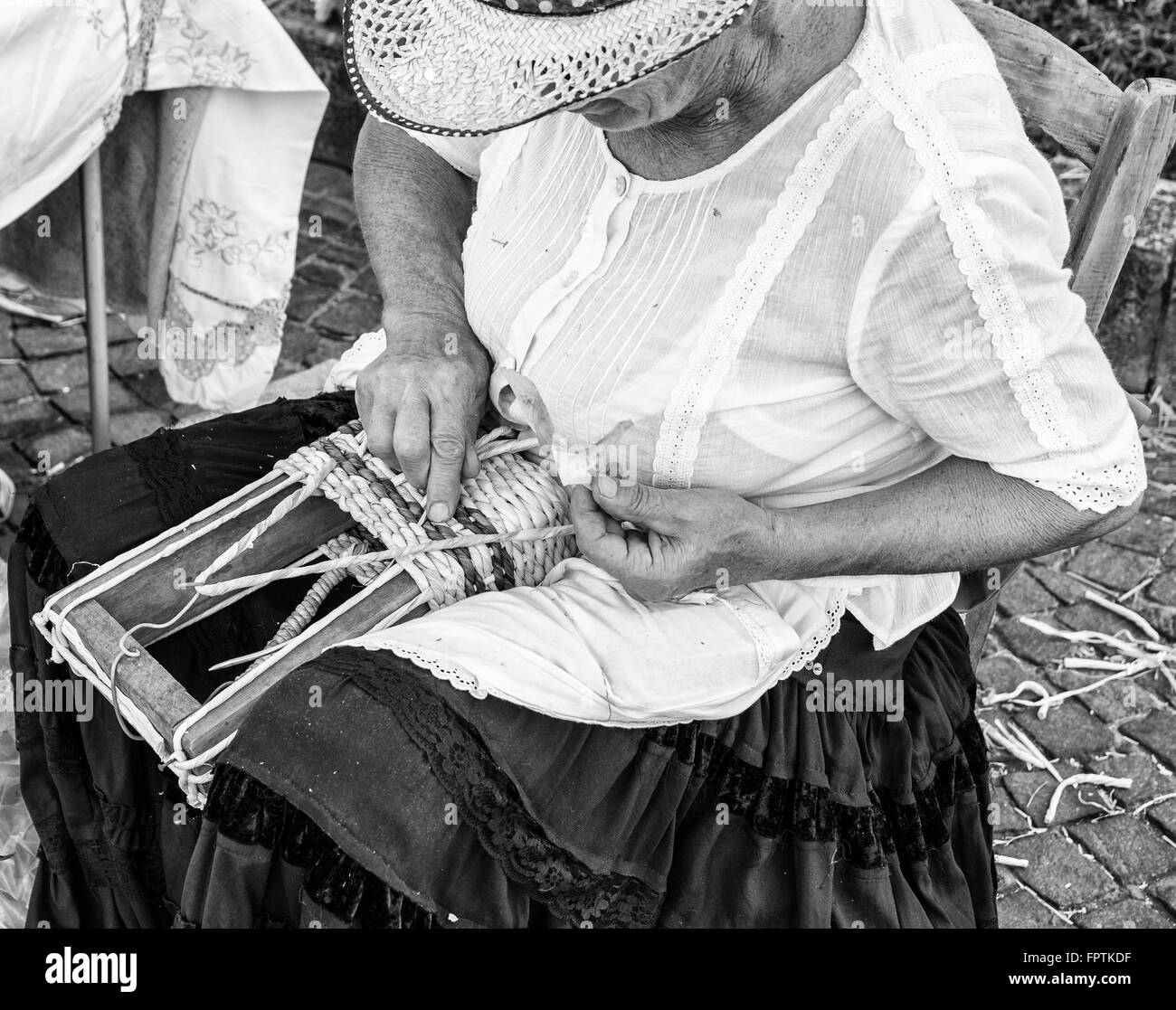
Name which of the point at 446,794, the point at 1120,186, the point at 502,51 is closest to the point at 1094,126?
the point at 1120,186

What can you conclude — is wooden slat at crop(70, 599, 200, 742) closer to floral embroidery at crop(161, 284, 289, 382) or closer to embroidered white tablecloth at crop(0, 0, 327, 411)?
embroidered white tablecloth at crop(0, 0, 327, 411)

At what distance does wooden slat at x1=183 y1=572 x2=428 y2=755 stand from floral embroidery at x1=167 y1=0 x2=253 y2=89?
1.54m

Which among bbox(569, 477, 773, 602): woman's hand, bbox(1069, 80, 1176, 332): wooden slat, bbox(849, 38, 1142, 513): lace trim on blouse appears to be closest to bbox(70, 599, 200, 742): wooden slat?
bbox(569, 477, 773, 602): woman's hand

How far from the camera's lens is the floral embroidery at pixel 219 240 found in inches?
112

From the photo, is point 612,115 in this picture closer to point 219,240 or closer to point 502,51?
point 502,51

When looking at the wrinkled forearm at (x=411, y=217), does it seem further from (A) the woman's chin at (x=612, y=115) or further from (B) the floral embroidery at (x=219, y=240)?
(B) the floral embroidery at (x=219, y=240)

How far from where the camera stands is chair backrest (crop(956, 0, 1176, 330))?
1675 mm

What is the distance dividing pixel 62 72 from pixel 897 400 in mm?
1783

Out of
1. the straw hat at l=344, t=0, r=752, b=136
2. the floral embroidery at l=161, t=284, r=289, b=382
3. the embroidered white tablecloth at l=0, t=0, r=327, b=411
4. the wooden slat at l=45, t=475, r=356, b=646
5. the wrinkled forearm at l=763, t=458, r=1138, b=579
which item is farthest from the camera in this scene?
the floral embroidery at l=161, t=284, r=289, b=382

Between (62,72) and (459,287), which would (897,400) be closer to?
(459,287)

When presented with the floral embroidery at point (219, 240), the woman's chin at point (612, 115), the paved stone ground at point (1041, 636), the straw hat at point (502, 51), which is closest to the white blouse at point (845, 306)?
the woman's chin at point (612, 115)

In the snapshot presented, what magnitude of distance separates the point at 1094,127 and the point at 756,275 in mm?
654

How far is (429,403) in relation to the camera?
1.73m
